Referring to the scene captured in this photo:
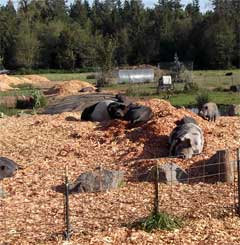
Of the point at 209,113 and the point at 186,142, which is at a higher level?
the point at 209,113

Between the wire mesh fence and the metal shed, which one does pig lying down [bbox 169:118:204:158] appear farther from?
the metal shed

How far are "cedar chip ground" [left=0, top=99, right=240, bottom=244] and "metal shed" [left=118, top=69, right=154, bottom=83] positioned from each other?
3197 cm

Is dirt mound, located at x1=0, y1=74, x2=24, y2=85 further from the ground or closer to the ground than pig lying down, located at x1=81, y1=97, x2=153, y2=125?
closer to the ground

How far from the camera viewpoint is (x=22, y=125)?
15.6 meters

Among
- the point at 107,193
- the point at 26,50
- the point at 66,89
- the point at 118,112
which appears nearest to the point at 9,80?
the point at 66,89

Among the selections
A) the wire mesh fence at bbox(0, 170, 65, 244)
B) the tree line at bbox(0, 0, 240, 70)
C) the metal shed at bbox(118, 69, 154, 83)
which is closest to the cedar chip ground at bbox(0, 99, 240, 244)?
the wire mesh fence at bbox(0, 170, 65, 244)

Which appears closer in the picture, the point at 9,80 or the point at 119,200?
the point at 119,200

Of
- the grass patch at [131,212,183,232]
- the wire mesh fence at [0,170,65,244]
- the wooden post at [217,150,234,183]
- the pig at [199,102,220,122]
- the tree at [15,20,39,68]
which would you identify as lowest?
the wire mesh fence at [0,170,65,244]

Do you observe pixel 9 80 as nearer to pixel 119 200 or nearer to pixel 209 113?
pixel 209 113

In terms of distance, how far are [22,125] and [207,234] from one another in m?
9.41

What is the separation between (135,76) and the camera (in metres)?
49.0

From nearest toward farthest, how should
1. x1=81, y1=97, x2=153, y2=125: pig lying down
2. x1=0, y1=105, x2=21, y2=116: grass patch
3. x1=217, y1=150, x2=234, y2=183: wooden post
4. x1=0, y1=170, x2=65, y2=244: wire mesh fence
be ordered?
1. x1=0, y1=170, x2=65, y2=244: wire mesh fence
2. x1=217, y1=150, x2=234, y2=183: wooden post
3. x1=81, y1=97, x2=153, y2=125: pig lying down
4. x1=0, y1=105, x2=21, y2=116: grass patch

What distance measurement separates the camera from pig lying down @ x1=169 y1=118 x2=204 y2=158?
10.8 meters

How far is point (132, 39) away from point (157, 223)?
253 feet
